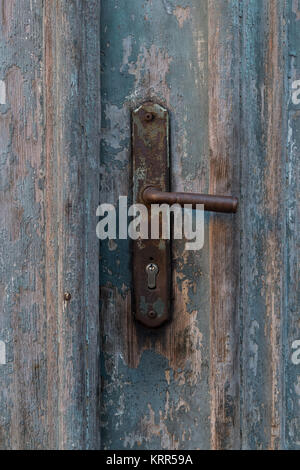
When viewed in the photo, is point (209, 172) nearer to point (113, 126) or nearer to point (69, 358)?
point (113, 126)

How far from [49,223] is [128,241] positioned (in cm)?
13

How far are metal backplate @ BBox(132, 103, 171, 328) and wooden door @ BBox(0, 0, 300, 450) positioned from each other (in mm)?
16

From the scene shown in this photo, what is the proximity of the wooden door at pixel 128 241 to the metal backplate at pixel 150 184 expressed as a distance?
0.02 metres

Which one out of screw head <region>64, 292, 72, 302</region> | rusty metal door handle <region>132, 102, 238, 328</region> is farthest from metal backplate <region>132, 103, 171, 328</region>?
screw head <region>64, 292, 72, 302</region>

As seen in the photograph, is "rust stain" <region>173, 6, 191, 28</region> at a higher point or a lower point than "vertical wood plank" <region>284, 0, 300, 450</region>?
higher

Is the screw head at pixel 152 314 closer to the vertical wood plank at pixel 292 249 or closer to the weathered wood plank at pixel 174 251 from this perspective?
the weathered wood plank at pixel 174 251

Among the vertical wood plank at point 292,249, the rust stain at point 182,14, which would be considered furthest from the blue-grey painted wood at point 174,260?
the vertical wood plank at point 292,249

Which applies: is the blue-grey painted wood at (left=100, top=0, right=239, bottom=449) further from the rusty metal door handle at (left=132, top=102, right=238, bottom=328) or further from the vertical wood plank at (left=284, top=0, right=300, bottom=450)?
the vertical wood plank at (left=284, top=0, right=300, bottom=450)

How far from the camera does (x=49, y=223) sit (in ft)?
2.26

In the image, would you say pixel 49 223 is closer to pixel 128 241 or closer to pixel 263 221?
pixel 128 241

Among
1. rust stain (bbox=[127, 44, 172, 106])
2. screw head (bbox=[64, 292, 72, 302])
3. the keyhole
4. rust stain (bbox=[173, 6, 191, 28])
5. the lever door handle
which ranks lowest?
screw head (bbox=[64, 292, 72, 302])

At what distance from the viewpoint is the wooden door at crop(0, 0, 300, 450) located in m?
0.67
